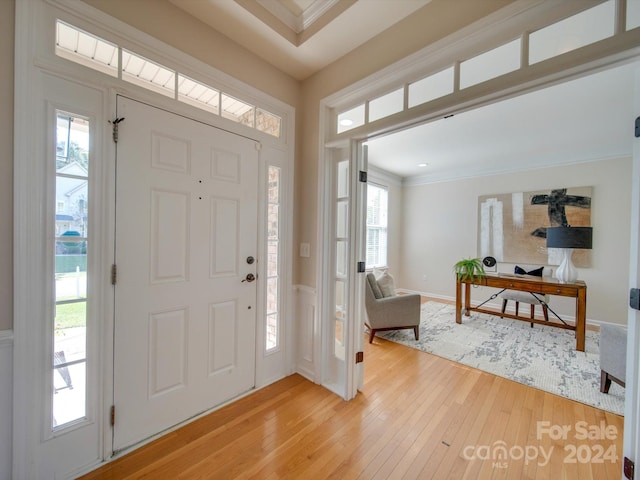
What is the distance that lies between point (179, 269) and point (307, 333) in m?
1.27

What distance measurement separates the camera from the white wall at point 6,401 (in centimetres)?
122

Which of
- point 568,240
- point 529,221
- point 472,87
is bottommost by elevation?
point 568,240

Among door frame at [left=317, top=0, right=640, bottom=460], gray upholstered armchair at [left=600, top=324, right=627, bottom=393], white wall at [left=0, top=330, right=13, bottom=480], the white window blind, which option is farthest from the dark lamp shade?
white wall at [left=0, top=330, right=13, bottom=480]

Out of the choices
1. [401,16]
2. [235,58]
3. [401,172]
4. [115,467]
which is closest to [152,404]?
[115,467]

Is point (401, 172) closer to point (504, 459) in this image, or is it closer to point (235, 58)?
point (235, 58)

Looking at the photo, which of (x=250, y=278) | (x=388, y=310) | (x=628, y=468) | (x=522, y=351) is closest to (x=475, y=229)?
(x=522, y=351)

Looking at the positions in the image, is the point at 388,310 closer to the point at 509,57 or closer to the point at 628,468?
the point at 628,468

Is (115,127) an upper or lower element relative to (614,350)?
upper

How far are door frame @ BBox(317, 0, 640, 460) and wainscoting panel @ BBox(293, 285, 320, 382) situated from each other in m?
0.12

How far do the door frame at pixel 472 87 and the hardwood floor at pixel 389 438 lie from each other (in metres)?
0.35

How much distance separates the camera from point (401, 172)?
580 centimetres

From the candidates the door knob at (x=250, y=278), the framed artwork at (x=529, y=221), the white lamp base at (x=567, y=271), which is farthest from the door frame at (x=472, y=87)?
the framed artwork at (x=529, y=221)

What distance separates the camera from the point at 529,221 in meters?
4.61

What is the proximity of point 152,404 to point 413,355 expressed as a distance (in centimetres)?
254
